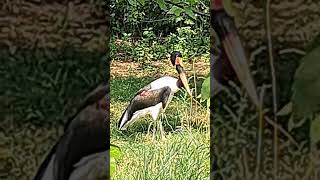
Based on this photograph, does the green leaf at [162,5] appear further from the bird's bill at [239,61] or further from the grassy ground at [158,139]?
the bird's bill at [239,61]

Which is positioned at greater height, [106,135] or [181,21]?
[181,21]

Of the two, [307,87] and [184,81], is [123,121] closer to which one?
[184,81]

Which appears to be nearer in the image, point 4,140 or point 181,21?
point 4,140

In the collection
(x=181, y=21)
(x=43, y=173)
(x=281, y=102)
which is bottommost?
(x=43, y=173)

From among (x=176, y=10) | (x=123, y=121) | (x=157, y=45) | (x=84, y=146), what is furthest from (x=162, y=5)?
(x=84, y=146)

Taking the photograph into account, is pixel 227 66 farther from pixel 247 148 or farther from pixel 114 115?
pixel 114 115

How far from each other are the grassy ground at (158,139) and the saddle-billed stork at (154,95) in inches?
0.5

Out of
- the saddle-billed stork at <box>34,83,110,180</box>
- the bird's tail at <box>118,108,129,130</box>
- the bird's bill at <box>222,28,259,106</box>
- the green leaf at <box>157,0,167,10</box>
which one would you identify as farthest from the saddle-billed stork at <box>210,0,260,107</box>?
the bird's tail at <box>118,108,129,130</box>

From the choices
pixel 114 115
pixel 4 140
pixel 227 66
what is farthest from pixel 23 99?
pixel 114 115

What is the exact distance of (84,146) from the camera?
89 cm

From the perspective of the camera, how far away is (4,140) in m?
0.88

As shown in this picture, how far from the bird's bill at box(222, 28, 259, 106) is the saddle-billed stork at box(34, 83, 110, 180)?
0.17 meters

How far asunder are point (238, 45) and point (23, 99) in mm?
295

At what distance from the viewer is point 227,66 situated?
34.8 inches
